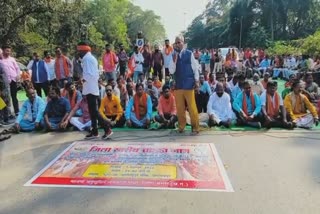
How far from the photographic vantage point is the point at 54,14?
882 inches

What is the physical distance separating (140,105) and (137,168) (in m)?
Result: 3.38

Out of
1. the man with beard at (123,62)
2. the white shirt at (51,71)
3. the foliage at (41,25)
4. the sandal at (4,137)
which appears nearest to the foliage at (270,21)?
the foliage at (41,25)

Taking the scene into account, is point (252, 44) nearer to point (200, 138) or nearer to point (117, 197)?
point (200, 138)

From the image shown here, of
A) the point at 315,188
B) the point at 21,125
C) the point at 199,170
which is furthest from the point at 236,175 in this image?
the point at 21,125

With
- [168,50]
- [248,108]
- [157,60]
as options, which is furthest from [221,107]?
[157,60]

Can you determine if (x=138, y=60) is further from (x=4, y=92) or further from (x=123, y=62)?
(x=4, y=92)

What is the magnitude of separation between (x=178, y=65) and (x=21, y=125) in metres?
3.39

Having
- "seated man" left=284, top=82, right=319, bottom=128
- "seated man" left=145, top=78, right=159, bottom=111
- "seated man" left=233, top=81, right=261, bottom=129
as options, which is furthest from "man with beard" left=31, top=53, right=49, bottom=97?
"seated man" left=284, top=82, right=319, bottom=128

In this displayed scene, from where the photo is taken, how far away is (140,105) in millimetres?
8758

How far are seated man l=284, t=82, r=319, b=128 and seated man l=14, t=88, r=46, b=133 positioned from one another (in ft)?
17.0

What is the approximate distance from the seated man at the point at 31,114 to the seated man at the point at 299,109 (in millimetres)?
5169

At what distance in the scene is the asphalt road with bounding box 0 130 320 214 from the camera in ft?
13.8

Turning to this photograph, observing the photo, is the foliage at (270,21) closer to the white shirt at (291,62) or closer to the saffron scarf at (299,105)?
the white shirt at (291,62)

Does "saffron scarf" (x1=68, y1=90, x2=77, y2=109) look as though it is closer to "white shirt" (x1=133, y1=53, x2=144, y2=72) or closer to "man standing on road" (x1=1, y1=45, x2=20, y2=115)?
"man standing on road" (x1=1, y1=45, x2=20, y2=115)
